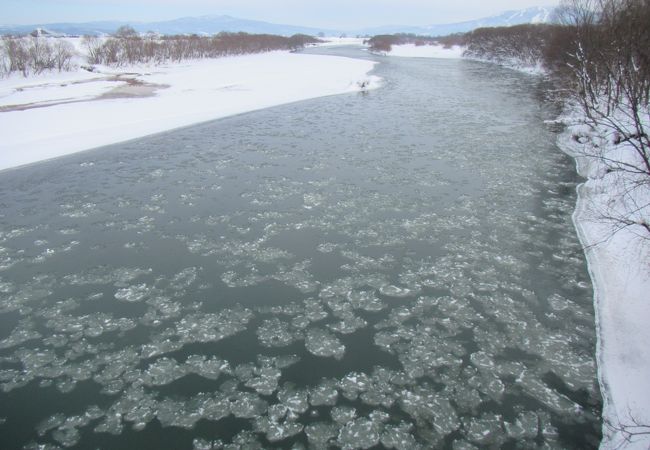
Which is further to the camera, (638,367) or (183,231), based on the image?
(183,231)

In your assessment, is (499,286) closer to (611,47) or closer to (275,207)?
(275,207)

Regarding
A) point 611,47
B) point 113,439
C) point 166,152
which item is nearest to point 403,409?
point 113,439

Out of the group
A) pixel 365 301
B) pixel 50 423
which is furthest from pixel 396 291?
pixel 50 423

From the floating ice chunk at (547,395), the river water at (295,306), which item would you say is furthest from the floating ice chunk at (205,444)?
the floating ice chunk at (547,395)

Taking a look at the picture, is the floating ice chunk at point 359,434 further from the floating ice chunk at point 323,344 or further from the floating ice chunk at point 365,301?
the floating ice chunk at point 365,301

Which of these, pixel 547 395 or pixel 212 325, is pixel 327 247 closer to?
pixel 212 325
